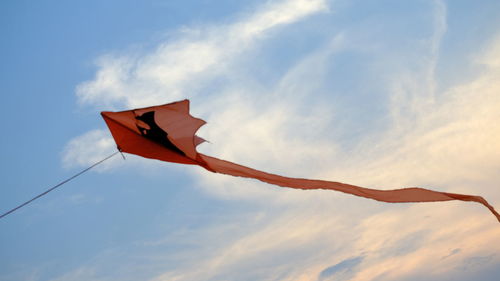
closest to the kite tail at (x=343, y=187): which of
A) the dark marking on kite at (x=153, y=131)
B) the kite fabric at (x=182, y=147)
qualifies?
the kite fabric at (x=182, y=147)

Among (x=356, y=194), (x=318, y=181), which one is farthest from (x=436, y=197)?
(x=318, y=181)

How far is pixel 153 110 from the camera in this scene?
29.5 ft

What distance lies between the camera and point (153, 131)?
903 cm

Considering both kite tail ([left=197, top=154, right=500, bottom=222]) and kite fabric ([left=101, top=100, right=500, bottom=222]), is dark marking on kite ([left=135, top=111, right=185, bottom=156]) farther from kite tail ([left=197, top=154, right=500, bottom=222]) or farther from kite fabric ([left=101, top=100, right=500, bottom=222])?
kite tail ([left=197, top=154, right=500, bottom=222])

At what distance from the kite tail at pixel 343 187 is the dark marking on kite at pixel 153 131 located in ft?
2.10

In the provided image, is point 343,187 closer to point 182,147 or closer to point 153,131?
point 182,147

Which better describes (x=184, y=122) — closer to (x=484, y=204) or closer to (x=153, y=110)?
(x=153, y=110)

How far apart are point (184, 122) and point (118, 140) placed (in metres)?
1.34

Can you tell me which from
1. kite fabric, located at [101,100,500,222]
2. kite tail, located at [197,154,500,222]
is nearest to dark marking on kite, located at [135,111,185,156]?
kite fabric, located at [101,100,500,222]

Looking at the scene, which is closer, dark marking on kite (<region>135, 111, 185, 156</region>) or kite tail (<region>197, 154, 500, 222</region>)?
dark marking on kite (<region>135, 111, 185, 156</region>)

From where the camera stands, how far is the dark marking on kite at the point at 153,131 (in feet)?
29.2

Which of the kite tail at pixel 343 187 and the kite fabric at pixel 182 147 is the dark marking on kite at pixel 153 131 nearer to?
the kite fabric at pixel 182 147

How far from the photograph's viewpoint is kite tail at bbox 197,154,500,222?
930 centimetres

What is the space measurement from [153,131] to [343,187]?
3.97 m
